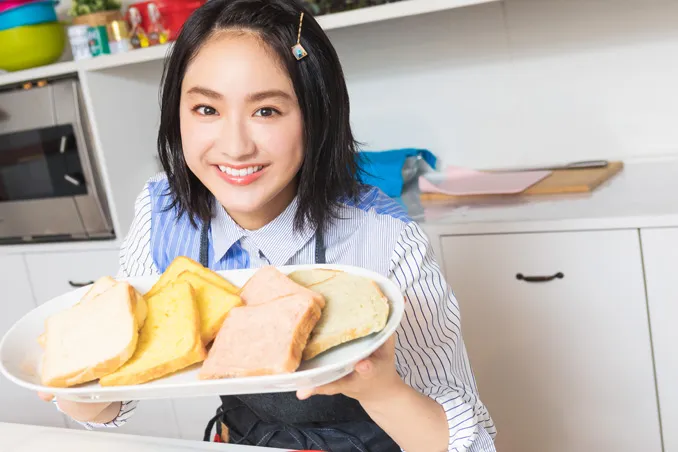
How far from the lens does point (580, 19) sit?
2041 mm

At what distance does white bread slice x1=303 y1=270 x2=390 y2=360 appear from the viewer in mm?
769

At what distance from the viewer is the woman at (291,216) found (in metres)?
1.01

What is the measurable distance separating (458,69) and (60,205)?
1.23 metres

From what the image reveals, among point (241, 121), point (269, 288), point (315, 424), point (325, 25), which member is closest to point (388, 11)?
point (325, 25)

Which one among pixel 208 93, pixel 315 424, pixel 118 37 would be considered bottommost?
pixel 315 424

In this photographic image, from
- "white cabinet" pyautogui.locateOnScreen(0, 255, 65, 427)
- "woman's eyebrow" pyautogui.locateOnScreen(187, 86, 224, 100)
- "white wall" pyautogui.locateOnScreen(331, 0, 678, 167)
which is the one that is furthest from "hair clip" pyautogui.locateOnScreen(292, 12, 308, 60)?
"white cabinet" pyautogui.locateOnScreen(0, 255, 65, 427)

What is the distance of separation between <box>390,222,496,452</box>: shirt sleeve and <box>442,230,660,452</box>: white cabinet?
1.96ft

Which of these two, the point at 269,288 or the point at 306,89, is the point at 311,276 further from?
the point at 306,89

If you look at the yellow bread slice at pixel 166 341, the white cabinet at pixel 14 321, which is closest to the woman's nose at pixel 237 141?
the yellow bread slice at pixel 166 341

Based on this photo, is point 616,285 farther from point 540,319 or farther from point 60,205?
point 60,205

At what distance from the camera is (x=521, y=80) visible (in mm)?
2141

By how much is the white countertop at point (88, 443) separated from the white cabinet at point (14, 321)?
60.0 inches

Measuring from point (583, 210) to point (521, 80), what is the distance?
0.59m

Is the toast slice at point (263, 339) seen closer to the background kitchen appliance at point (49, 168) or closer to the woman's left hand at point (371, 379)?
the woman's left hand at point (371, 379)
